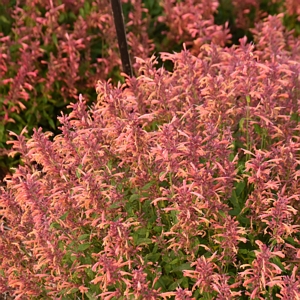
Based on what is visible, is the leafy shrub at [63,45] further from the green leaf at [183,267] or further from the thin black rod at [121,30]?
the green leaf at [183,267]

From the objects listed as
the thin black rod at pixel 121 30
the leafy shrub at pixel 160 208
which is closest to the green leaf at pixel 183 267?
the leafy shrub at pixel 160 208

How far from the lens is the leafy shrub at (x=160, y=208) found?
215 centimetres

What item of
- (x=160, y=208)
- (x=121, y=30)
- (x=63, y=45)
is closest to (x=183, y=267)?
(x=160, y=208)

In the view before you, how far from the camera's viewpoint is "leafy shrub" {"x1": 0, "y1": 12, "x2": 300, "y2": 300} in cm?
215

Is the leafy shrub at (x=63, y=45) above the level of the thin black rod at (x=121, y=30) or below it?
below

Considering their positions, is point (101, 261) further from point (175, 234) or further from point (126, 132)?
point (126, 132)

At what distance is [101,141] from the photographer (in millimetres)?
2479

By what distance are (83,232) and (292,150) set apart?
2.95 ft

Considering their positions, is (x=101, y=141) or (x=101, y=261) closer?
(x=101, y=261)

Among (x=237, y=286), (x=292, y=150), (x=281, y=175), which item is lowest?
(x=237, y=286)

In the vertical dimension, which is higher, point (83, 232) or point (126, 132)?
point (126, 132)

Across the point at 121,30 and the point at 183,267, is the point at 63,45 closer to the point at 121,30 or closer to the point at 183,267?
the point at 121,30

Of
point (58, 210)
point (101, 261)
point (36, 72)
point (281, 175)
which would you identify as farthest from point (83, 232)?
point (36, 72)

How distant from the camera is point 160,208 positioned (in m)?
2.43
